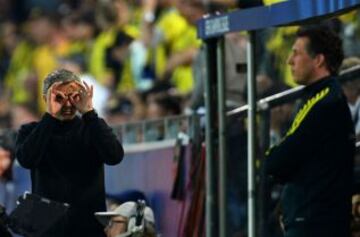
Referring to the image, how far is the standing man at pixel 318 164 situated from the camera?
981 centimetres

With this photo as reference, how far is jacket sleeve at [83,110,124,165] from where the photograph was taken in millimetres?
9891

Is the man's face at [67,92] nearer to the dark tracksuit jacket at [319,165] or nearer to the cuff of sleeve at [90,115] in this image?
the cuff of sleeve at [90,115]

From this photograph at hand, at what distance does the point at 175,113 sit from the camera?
15477 millimetres

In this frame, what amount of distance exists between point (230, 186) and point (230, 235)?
36 centimetres

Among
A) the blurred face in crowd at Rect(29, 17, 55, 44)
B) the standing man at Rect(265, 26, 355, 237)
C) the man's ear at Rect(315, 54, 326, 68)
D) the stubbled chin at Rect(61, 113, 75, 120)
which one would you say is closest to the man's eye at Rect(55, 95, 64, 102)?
the stubbled chin at Rect(61, 113, 75, 120)

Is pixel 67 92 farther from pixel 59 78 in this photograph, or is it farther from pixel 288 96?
pixel 288 96

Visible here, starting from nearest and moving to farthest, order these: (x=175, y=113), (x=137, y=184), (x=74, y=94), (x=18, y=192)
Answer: (x=74, y=94)
(x=137, y=184)
(x=18, y=192)
(x=175, y=113)

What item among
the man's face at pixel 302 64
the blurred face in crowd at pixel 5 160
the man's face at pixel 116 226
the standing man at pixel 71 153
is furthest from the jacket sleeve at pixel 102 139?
the blurred face in crowd at pixel 5 160

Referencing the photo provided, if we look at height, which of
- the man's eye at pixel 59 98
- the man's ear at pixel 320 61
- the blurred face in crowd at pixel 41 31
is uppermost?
the blurred face in crowd at pixel 41 31

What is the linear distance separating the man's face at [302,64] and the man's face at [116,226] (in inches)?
55.2

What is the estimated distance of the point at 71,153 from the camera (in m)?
10.0

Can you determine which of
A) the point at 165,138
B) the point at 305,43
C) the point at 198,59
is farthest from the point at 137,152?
the point at 305,43

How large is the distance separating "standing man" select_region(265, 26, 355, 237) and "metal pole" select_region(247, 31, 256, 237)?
1.57 metres

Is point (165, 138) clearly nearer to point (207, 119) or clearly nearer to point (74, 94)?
point (207, 119)
